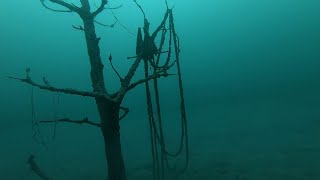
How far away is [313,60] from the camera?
2488 inches

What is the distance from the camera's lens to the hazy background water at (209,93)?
565 inches

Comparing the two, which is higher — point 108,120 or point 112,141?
point 108,120

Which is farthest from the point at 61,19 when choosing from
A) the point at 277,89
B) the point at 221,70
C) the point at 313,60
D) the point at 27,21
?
the point at 313,60

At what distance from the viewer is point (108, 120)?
351cm

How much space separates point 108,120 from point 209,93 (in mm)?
48143

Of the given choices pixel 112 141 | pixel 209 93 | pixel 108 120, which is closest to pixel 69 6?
pixel 108 120

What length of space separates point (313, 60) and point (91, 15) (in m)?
64.5

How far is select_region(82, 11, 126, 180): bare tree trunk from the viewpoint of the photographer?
3502mm

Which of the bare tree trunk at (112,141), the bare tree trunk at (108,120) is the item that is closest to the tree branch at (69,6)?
the bare tree trunk at (108,120)

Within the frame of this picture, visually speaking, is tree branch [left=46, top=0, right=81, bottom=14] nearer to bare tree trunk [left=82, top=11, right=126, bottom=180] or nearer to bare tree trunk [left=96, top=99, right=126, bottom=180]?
bare tree trunk [left=82, top=11, right=126, bottom=180]

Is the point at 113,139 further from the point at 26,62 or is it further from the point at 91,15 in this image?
the point at 26,62

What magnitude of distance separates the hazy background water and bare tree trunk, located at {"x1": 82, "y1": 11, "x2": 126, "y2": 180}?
170 cm

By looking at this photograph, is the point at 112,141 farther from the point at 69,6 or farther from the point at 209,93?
the point at 209,93

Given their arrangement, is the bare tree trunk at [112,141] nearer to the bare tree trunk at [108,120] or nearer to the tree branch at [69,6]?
the bare tree trunk at [108,120]
